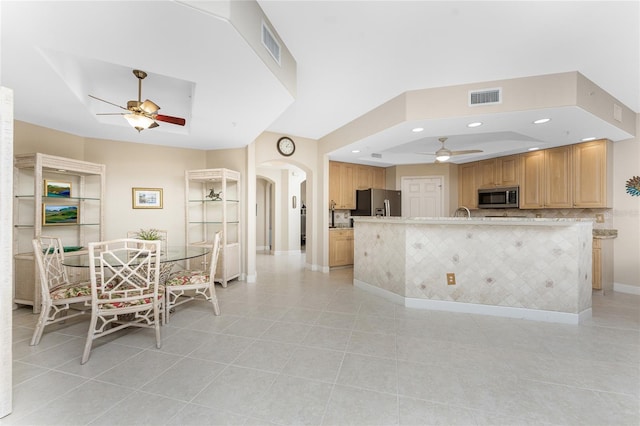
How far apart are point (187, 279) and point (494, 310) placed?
11.9ft

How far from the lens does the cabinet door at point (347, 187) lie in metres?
6.15

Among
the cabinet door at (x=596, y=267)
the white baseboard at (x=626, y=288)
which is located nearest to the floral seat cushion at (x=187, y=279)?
the cabinet door at (x=596, y=267)

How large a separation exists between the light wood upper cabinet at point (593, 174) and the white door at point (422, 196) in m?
2.46

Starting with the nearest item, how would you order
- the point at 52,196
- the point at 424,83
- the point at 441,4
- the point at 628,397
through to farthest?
the point at 628,397 → the point at 441,4 → the point at 424,83 → the point at 52,196

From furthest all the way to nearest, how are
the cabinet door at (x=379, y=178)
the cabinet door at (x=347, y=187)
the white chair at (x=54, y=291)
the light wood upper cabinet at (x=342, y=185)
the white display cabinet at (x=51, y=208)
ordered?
the cabinet door at (x=379, y=178)
the cabinet door at (x=347, y=187)
the light wood upper cabinet at (x=342, y=185)
the white display cabinet at (x=51, y=208)
the white chair at (x=54, y=291)

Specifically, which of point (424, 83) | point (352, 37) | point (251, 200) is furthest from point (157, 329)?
point (424, 83)

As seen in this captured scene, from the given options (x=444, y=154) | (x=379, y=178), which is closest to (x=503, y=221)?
(x=444, y=154)

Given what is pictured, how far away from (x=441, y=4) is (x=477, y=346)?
2.82 meters

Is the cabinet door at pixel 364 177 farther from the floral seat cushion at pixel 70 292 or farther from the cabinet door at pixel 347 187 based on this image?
the floral seat cushion at pixel 70 292

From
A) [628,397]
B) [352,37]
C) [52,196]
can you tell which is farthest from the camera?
[52,196]

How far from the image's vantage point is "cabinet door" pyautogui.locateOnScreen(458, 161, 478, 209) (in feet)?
19.5

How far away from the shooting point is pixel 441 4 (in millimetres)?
1923

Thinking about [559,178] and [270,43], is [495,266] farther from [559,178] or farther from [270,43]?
[270,43]

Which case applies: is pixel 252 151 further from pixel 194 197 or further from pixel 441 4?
pixel 441 4
